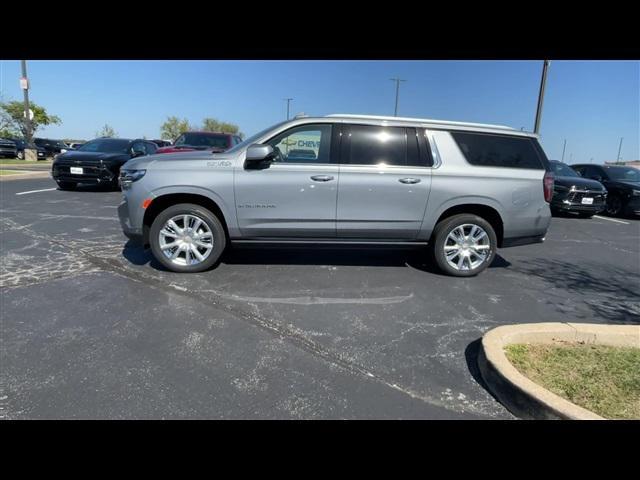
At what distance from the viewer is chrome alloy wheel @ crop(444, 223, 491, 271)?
461 centimetres

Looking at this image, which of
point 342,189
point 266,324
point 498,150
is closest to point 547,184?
point 498,150

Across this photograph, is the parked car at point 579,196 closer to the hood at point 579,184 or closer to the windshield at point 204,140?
the hood at point 579,184

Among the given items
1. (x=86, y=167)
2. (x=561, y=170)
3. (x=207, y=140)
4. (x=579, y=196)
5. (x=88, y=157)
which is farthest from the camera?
(x=561, y=170)

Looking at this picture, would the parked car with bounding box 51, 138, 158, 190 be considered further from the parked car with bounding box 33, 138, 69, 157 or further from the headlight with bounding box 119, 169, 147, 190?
the parked car with bounding box 33, 138, 69, 157

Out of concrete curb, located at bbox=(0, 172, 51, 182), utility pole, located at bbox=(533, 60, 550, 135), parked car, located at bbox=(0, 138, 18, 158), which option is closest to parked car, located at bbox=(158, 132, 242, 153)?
concrete curb, located at bbox=(0, 172, 51, 182)

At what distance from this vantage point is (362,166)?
4301 millimetres

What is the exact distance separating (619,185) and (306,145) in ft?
38.8

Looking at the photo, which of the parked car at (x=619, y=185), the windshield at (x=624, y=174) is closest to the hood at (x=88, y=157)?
the parked car at (x=619, y=185)

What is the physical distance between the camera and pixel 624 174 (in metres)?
11.9

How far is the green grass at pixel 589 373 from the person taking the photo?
7.07ft

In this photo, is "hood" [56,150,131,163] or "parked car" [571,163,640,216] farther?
"parked car" [571,163,640,216]

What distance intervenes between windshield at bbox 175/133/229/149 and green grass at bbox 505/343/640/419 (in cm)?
940

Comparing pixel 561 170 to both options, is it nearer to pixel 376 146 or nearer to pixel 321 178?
pixel 376 146
